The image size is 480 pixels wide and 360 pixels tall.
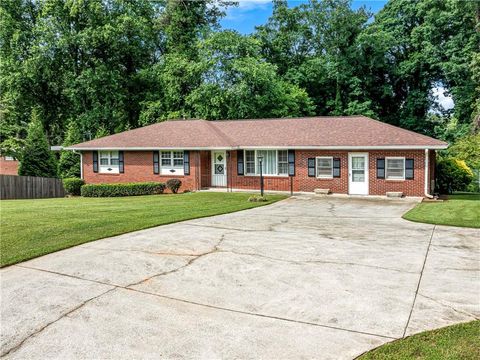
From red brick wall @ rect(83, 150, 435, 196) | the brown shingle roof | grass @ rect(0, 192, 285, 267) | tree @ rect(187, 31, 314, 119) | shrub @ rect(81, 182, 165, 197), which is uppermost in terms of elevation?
tree @ rect(187, 31, 314, 119)

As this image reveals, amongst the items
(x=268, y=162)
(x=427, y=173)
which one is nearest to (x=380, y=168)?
(x=427, y=173)

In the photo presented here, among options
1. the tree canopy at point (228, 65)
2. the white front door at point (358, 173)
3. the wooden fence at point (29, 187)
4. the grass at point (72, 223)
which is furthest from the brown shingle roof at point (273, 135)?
the grass at point (72, 223)

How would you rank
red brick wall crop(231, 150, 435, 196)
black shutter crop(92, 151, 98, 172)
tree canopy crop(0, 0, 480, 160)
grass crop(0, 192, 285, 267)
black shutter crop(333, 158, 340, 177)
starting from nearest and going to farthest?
grass crop(0, 192, 285, 267)
red brick wall crop(231, 150, 435, 196)
black shutter crop(333, 158, 340, 177)
black shutter crop(92, 151, 98, 172)
tree canopy crop(0, 0, 480, 160)

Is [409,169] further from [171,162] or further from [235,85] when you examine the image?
[235,85]

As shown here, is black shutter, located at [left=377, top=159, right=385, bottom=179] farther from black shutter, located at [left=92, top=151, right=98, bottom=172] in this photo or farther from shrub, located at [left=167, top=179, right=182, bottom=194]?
black shutter, located at [left=92, top=151, right=98, bottom=172]

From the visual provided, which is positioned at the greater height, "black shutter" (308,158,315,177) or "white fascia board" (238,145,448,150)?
"white fascia board" (238,145,448,150)

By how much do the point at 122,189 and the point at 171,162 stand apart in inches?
126

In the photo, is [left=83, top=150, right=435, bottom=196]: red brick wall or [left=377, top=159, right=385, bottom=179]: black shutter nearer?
[left=83, top=150, right=435, bottom=196]: red brick wall

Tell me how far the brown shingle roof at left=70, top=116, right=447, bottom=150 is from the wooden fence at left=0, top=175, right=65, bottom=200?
2698 millimetres

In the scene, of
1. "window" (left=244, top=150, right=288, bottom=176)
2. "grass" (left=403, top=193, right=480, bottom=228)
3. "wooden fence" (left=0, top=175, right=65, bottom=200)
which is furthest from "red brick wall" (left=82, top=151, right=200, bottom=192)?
"grass" (left=403, top=193, right=480, bottom=228)

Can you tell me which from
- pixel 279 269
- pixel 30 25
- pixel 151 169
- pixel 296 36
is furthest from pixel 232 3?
pixel 279 269

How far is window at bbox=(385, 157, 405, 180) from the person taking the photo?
1978 centimetres

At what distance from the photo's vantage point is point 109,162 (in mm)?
25766

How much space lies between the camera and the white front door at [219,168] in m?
24.0
